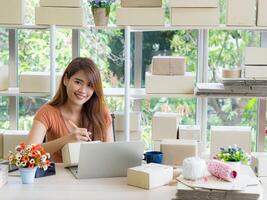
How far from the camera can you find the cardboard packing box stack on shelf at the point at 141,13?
333 cm

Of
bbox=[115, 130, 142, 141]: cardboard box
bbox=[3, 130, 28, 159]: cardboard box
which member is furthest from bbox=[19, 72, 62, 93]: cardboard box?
bbox=[115, 130, 142, 141]: cardboard box

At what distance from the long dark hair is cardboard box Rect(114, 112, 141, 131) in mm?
606

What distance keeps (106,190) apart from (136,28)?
170 cm

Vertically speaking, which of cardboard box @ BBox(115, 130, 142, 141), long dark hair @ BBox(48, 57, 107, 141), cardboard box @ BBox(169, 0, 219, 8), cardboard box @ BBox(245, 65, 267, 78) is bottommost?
cardboard box @ BBox(115, 130, 142, 141)

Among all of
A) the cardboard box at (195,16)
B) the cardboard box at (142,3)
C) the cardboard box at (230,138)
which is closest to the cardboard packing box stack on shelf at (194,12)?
the cardboard box at (195,16)

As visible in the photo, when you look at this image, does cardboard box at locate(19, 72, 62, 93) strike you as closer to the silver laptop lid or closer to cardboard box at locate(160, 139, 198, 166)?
cardboard box at locate(160, 139, 198, 166)

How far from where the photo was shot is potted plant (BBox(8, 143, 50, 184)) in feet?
6.81

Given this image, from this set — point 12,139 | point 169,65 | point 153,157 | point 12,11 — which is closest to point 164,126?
point 169,65

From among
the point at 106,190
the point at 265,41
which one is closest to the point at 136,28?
the point at 265,41

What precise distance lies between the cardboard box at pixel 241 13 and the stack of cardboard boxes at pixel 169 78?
0.42m

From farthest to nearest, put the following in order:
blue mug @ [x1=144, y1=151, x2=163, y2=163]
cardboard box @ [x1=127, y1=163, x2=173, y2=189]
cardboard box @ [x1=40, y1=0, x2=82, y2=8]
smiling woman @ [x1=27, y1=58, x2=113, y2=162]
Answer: cardboard box @ [x1=40, y1=0, x2=82, y2=8]
smiling woman @ [x1=27, y1=58, x2=113, y2=162]
blue mug @ [x1=144, y1=151, x2=163, y2=163]
cardboard box @ [x1=127, y1=163, x2=173, y2=189]

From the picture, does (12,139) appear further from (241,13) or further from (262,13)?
(262,13)

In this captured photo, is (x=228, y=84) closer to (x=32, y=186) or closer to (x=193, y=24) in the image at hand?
(x=193, y=24)

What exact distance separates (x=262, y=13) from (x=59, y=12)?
4.37ft
